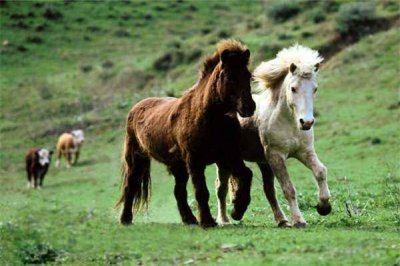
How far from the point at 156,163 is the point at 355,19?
55.2ft

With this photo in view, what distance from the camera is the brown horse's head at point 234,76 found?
456 inches

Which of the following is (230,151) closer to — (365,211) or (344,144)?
(365,211)

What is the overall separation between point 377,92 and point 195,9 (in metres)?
33.1

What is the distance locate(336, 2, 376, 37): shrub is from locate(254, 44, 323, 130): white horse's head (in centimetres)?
2987

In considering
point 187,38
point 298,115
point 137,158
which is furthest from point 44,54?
point 298,115

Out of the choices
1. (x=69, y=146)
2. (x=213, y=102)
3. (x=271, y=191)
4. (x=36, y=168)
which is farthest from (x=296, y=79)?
(x=69, y=146)

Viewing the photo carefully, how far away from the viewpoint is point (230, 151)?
1205 cm

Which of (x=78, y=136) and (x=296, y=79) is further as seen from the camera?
(x=78, y=136)

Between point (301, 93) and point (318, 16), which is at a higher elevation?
point (318, 16)

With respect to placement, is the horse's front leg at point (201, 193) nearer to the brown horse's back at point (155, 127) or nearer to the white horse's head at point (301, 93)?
the brown horse's back at point (155, 127)

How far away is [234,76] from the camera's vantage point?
11664mm

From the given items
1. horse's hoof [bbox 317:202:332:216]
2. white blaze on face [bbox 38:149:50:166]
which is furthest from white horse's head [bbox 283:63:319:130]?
white blaze on face [bbox 38:149:50:166]

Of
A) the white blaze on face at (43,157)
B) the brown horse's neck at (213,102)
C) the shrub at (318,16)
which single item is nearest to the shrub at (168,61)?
the shrub at (318,16)

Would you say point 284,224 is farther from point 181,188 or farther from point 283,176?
point 181,188
